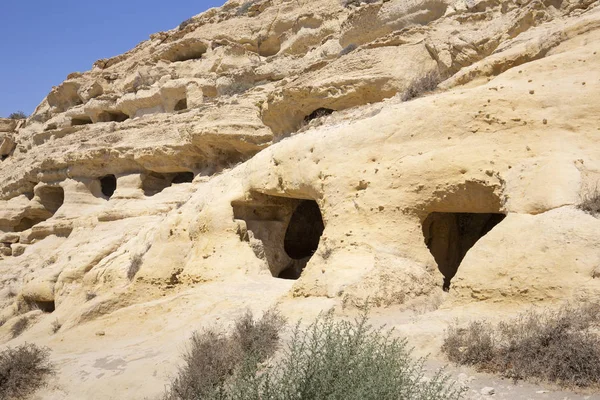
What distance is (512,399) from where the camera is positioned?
130 inches

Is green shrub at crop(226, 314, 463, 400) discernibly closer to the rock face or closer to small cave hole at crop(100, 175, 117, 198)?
the rock face

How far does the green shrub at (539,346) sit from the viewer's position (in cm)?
339

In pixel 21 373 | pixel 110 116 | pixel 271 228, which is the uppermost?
pixel 110 116

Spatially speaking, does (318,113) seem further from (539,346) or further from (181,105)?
(181,105)

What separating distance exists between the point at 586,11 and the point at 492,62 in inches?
75.7

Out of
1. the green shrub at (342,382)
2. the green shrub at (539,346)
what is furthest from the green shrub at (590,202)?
the green shrub at (342,382)

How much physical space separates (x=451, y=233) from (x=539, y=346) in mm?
4204

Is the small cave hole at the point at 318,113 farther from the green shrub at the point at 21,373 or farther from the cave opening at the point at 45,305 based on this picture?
the green shrub at the point at 21,373

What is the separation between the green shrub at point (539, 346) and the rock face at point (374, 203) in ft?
1.39

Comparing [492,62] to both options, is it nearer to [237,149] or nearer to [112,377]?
[112,377]

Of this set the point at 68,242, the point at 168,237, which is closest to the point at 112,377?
the point at 168,237

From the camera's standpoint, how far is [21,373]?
540 centimetres

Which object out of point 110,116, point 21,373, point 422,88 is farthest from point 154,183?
point 21,373

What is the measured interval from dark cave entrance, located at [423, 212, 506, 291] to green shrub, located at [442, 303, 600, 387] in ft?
10.2
